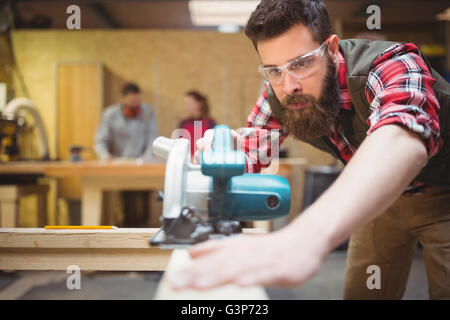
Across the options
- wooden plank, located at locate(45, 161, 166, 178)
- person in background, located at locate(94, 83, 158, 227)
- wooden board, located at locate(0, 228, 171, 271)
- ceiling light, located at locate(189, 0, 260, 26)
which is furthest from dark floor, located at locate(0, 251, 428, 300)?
ceiling light, located at locate(189, 0, 260, 26)

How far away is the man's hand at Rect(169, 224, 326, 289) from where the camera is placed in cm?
47

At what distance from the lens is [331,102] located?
3.25 feet

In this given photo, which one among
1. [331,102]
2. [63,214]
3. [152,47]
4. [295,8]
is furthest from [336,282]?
[152,47]

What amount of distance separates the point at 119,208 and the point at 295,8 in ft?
13.7

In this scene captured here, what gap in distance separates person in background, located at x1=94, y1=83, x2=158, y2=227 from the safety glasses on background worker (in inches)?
147

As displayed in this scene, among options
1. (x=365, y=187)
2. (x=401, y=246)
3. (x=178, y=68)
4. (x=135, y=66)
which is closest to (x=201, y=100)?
(x=178, y=68)

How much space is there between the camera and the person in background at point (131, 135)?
4.52m

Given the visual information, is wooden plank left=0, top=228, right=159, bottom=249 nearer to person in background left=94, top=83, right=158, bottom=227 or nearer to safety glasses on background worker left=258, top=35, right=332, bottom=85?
safety glasses on background worker left=258, top=35, right=332, bottom=85

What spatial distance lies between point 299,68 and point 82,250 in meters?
0.74

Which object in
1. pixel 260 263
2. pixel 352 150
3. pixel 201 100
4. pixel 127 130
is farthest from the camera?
pixel 127 130

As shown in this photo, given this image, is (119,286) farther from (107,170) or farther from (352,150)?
(352,150)

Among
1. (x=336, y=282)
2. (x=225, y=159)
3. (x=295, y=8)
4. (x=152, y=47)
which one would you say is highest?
(x=152, y=47)

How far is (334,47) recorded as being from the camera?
3.23ft
